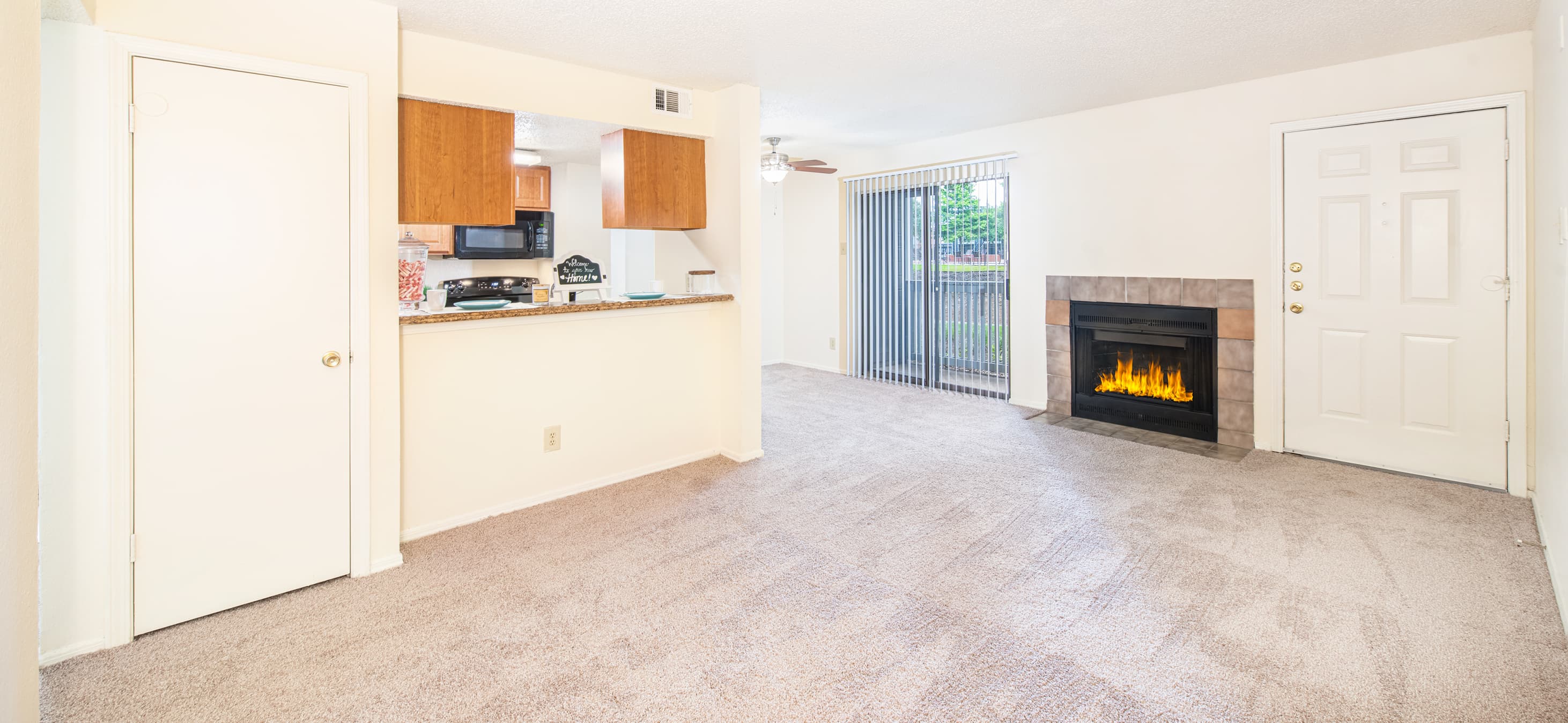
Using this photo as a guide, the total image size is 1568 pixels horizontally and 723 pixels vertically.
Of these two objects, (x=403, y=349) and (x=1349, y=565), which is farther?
(x=403, y=349)

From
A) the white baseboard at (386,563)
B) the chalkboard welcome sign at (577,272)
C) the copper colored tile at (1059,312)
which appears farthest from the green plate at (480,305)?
the copper colored tile at (1059,312)

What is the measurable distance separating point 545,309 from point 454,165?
0.73 metres

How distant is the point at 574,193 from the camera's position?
16.4 ft

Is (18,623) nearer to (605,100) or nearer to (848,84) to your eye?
(605,100)

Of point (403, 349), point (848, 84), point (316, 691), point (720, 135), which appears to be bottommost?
point (316, 691)

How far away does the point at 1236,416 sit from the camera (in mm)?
4387

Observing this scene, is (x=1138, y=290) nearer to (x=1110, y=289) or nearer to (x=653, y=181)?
(x=1110, y=289)

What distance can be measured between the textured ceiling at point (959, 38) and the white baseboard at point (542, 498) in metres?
2.00

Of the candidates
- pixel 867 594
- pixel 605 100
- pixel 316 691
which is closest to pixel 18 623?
pixel 316 691

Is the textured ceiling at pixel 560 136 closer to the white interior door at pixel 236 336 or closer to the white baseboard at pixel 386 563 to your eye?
the white interior door at pixel 236 336

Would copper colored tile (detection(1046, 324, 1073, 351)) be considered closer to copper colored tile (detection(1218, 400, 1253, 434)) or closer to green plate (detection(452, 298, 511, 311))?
copper colored tile (detection(1218, 400, 1253, 434))

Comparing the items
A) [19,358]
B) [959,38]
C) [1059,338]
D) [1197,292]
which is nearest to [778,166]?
[959,38]

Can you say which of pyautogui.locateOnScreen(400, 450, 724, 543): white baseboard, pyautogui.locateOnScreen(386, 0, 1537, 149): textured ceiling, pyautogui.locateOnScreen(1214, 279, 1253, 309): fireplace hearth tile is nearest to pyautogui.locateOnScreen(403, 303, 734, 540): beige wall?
pyautogui.locateOnScreen(400, 450, 724, 543): white baseboard

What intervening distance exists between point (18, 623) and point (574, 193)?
397 centimetres
